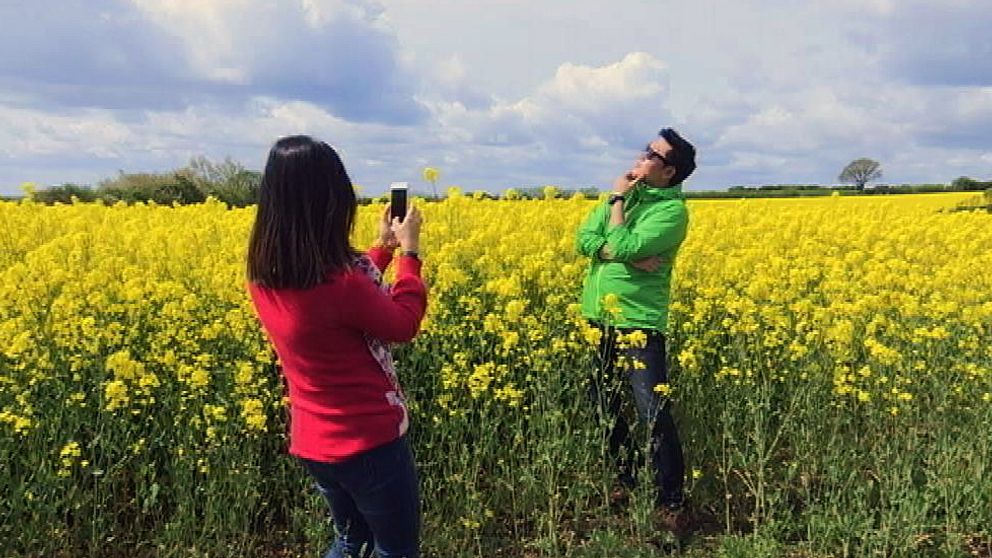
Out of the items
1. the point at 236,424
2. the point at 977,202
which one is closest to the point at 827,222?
the point at 236,424

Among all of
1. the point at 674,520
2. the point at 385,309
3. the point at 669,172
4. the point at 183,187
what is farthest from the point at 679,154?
the point at 183,187

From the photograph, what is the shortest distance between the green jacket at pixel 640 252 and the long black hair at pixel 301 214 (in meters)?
1.78

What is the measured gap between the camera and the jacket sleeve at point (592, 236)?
4.10m

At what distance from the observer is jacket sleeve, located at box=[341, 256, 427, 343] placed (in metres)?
2.35

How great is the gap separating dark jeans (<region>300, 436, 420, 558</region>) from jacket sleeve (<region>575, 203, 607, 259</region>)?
5.74ft

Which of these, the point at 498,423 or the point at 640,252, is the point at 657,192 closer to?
the point at 640,252

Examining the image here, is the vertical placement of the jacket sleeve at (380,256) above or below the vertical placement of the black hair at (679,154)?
below

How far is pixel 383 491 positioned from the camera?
254 cm

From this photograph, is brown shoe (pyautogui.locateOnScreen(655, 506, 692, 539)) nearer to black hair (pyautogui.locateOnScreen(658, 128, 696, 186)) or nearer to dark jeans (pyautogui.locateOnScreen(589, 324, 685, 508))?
dark jeans (pyautogui.locateOnScreen(589, 324, 685, 508))

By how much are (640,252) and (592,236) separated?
0.30 m

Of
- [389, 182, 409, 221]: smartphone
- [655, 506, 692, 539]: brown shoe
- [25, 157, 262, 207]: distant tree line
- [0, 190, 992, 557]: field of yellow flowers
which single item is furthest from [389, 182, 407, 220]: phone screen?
[25, 157, 262, 207]: distant tree line

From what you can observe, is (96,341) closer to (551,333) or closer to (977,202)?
(551,333)

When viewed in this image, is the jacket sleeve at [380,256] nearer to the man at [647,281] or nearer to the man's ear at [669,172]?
the man at [647,281]

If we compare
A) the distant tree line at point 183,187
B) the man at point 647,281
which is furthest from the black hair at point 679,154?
the distant tree line at point 183,187
